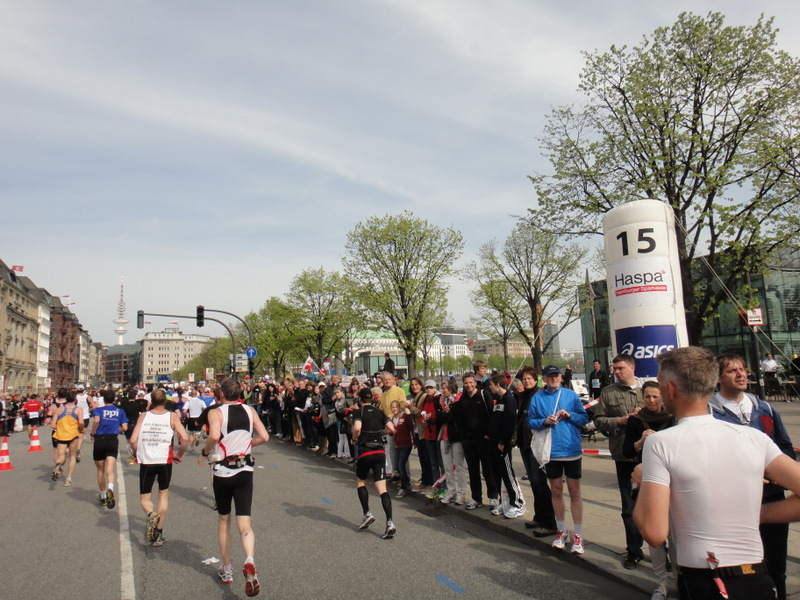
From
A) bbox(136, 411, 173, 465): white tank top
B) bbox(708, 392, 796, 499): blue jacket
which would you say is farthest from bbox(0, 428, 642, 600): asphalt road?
bbox(708, 392, 796, 499): blue jacket

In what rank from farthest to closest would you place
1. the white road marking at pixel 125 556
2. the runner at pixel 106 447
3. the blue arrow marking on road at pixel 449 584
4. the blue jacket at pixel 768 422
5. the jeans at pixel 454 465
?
the runner at pixel 106 447 → the jeans at pixel 454 465 → the white road marking at pixel 125 556 → the blue arrow marking on road at pixel 449 584 → the blue jacket at pixel 768 422

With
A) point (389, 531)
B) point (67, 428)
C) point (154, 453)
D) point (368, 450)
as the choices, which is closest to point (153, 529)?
point (154, 453)

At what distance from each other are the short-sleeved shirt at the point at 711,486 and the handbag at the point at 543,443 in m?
3.85

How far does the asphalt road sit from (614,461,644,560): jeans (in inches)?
15.8

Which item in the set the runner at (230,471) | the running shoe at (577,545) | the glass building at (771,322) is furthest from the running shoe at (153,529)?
the glass building at (771,322)

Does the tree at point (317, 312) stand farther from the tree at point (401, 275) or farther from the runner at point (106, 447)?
the runner at point (106, 447)

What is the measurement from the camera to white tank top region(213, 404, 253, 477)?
546 centimetres

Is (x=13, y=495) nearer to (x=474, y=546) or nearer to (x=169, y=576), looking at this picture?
(x=169, y=576)

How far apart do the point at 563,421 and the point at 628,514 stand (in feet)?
3.55

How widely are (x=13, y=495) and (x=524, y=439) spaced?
32.0ft

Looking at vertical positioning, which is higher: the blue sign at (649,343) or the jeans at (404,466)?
the blue sign at (649,343)

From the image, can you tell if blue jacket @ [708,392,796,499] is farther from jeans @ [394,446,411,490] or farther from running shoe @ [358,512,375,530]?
jeans @ [394,446,411,490]

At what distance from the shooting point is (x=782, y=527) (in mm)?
3697

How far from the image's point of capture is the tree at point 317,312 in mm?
51562
